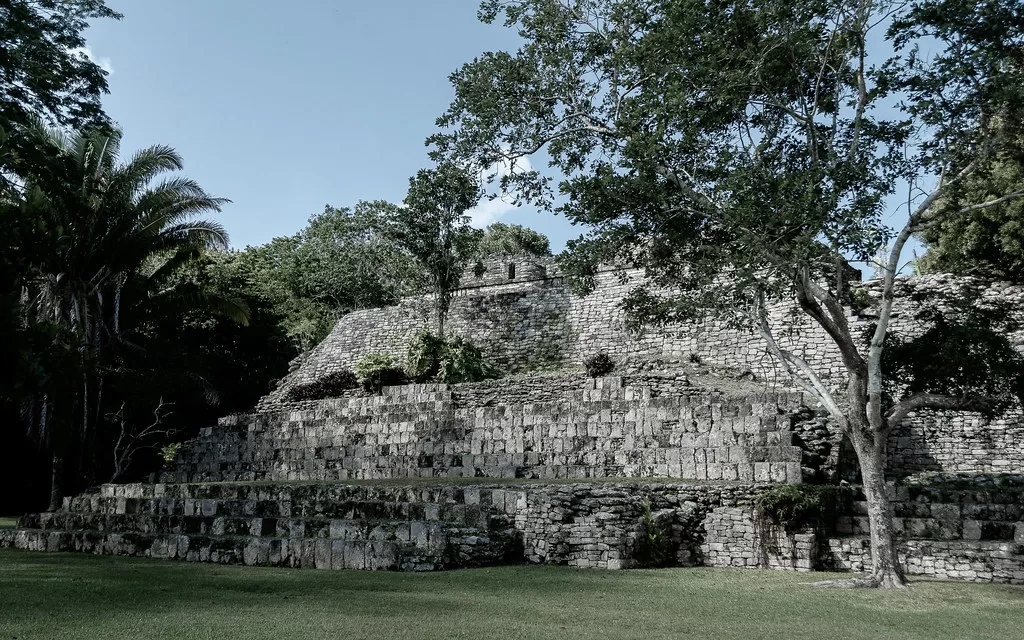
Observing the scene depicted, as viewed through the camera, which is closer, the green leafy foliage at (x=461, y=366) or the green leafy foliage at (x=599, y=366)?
the green leafy foliage at (x=599, y=366)

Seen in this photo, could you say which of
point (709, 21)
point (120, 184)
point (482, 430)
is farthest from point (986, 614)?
point (120, 184)

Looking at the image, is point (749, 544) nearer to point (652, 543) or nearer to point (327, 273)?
point (652, 543)

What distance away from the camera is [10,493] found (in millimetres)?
19938

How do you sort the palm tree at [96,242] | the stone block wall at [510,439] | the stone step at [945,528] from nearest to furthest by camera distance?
the stone step at [945,528] < the stone block wall at [510,439] < the palm tree at [96,242]

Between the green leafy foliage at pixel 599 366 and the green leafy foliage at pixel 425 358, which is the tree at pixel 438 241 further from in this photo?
the green leafy foliage at pixel 599 366

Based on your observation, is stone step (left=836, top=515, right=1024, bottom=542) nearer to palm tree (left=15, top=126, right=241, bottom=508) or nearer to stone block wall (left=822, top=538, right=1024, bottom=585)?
stone block wall (left=822, top=538, right=1024, bottom=585)

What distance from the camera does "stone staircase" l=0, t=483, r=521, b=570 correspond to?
9812 millimetres

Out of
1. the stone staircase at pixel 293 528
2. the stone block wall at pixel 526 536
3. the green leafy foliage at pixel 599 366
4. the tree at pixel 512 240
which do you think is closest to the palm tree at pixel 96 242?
the stone staircase at pixel 293 528

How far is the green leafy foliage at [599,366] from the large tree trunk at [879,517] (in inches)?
398

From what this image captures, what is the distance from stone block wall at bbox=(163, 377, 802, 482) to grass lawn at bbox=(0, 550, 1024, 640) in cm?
319

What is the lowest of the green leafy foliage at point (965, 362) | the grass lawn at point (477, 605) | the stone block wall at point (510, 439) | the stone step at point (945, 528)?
the grass lawn at point (477, 605)

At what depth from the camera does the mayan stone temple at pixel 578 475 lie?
1020 cm

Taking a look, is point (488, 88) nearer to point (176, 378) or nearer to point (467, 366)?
point (467, 366)

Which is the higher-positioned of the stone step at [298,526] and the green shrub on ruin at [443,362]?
the green shrub on ruin at [443,362]
